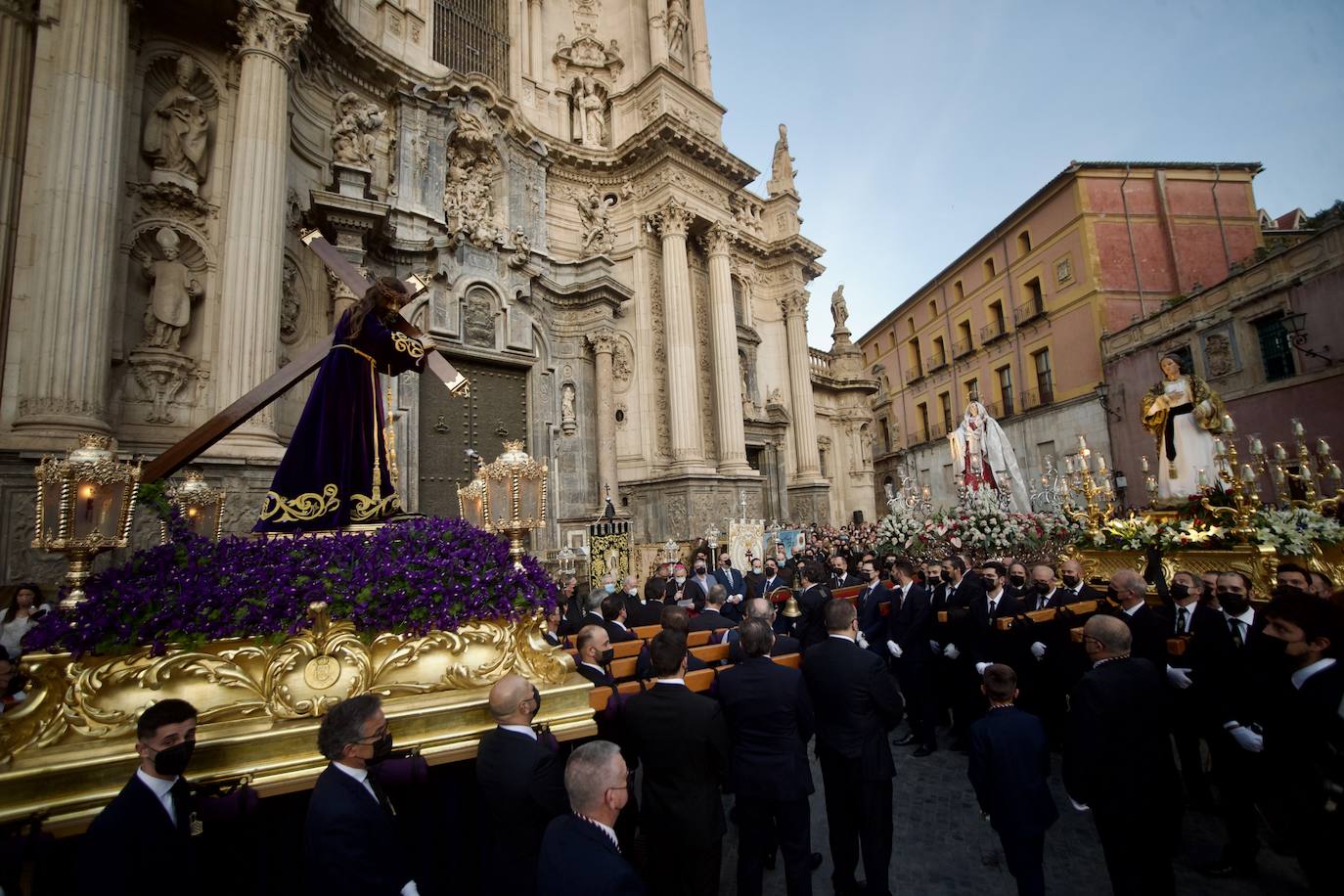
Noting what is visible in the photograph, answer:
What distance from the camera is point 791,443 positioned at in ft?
70.3

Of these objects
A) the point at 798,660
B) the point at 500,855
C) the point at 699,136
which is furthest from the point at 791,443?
the point at 500,855

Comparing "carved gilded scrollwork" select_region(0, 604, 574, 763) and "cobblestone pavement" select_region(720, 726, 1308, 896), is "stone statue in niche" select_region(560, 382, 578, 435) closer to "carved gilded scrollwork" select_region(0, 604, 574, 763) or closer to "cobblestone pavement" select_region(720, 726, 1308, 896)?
"cobblestone pavement" select_region(720, 726, 1308, 896)

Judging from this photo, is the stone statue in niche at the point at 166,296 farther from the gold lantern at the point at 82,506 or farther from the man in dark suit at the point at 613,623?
the man in dark suit at the point at 613,623

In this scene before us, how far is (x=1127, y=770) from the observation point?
10.9ft

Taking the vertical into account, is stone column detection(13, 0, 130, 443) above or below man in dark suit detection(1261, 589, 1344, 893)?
above

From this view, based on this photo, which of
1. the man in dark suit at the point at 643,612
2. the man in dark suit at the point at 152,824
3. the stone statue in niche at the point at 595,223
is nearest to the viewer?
the man in dark suit at the point at 152,824

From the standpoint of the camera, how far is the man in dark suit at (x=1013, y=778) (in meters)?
3.42

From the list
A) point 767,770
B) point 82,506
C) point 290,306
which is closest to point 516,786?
point 767,770

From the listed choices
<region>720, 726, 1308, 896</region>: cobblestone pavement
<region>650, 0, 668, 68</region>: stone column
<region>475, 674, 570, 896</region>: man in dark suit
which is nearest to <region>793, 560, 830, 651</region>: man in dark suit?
<region>720, 726, 1308, 896</region>: cobblestone pavement

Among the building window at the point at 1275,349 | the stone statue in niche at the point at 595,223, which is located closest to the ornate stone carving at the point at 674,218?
the stone statue in niche at the point at 595,223

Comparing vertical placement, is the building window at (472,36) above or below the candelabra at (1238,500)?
above

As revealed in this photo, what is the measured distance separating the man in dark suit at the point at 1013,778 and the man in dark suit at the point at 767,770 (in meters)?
1.10

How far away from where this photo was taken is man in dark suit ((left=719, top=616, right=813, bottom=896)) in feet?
11.7

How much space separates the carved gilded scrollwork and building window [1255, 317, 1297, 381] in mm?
22894
